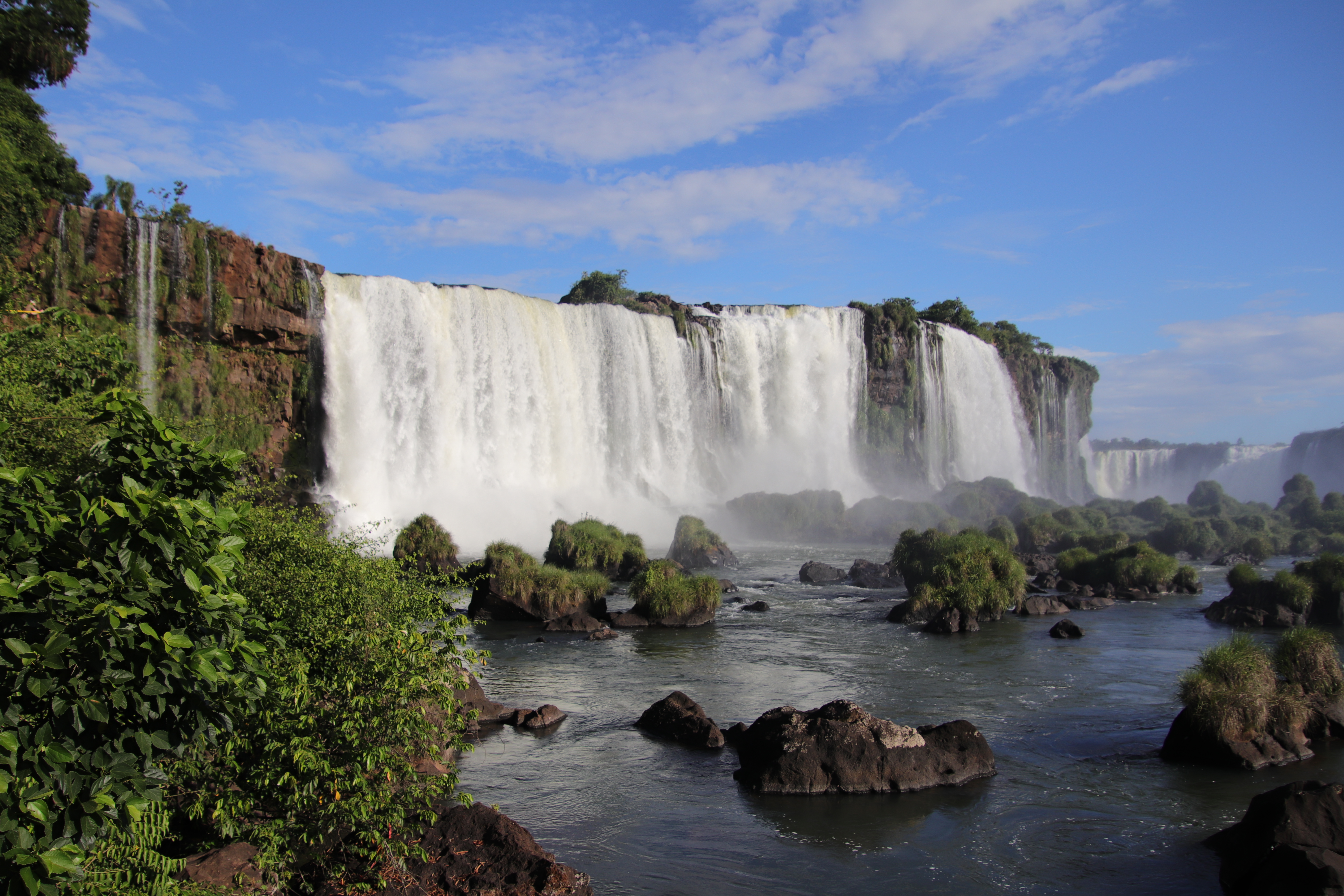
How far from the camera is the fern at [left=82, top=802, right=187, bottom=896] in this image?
504cm

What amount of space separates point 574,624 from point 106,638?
55.8 feet

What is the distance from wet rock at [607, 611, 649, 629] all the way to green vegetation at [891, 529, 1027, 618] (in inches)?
289

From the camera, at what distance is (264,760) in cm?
659

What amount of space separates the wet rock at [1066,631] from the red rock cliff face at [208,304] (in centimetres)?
2398

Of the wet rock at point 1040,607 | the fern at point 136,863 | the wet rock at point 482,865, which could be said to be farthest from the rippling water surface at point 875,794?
the fern at point 136,863

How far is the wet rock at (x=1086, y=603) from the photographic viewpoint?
25.4m

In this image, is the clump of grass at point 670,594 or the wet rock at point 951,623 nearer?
the wet rock at point 951,623

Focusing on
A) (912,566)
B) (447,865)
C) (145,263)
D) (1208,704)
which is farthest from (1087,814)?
(145,263)

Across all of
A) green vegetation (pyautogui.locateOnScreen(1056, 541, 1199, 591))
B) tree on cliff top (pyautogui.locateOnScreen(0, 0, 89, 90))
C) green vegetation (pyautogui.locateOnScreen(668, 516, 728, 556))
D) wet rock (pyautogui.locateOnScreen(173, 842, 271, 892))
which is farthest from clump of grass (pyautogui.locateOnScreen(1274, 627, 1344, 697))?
tree on cliff top (pyautogui.locateOnScreen(0, 0, 89, 90))

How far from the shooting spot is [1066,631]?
20500mm

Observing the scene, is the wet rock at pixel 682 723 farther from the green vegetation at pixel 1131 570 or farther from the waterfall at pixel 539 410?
the waterfall at pixel 539 410

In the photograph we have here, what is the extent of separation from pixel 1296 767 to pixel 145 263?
3494cm

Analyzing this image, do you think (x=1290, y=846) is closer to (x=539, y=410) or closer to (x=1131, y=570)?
(x=1131, y=570)

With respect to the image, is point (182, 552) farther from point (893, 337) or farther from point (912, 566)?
point (893, 337)
